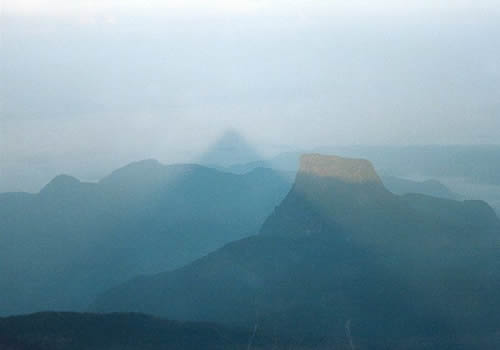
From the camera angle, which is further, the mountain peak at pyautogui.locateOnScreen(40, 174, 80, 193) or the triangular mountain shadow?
the mountain peak at pyautogui.locateOnScreen(40, 174, 80, 193)

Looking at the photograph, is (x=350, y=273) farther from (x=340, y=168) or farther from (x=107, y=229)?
(x=107, y=229)

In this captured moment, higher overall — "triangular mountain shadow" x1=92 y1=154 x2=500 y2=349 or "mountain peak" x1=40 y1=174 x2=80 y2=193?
"triangular mountain shadow" x1=92 y1=154 x2=500 y2=349

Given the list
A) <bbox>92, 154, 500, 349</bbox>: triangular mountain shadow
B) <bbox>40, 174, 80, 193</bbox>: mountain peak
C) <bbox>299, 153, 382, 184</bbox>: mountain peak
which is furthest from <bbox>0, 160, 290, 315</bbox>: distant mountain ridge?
<bbox>299, 153, 382, 184</bbox>: mountain peak

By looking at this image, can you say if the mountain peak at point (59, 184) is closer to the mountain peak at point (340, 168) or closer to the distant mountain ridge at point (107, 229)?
the distant mountain ridge at point (107, 229)

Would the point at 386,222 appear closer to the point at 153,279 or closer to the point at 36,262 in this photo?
the point at 153,279

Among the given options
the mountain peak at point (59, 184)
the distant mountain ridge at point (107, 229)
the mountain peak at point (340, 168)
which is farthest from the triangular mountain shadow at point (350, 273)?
the mountain peak at point (59, 184)

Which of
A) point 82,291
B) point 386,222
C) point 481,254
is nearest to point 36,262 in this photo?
point 82,291

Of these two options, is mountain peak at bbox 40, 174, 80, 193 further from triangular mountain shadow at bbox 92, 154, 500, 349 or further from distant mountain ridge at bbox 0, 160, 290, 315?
triangular mountain shadow at bbox 92, 154, 500, 349
